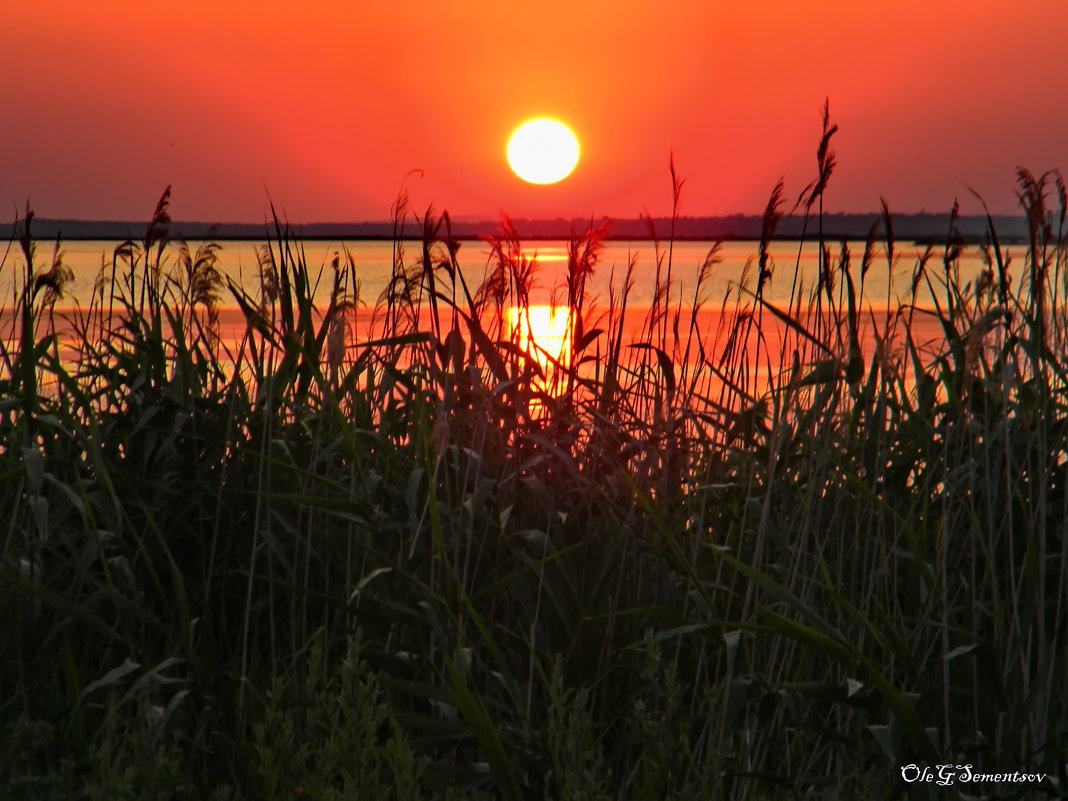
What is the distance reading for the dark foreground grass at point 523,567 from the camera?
2.07m

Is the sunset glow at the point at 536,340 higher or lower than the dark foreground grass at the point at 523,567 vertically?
higher

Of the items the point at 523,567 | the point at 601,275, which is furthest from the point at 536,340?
the point at 601,275

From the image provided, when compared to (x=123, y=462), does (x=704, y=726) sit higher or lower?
lower

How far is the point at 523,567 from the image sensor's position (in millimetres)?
2553

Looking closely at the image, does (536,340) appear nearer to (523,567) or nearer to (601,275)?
(523,567)

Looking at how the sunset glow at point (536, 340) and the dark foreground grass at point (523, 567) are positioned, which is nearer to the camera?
the dark foreground grass at point (523, 567)

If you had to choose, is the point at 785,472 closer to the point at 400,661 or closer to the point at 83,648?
the point at 400,661

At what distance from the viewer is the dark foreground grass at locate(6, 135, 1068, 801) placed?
6.81ft

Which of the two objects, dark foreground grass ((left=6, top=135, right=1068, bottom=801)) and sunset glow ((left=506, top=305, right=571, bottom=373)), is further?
sunset glow ((left=506, top=305, right=571, bottom=373))

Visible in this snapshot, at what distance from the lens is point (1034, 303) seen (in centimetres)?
286

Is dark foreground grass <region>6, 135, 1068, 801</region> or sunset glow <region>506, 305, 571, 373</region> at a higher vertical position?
sunset glow <region>506, 305, 571, 373</region>

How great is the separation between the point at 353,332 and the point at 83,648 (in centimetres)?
126

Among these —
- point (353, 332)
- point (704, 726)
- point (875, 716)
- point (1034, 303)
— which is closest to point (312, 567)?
point (353, 332)

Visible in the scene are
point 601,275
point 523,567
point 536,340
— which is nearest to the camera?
point 523,567
